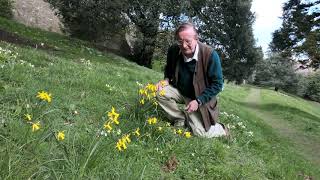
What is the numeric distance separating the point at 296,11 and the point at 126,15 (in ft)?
36.0

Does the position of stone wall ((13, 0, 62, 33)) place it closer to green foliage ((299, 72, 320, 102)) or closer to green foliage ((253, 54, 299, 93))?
green foliage ((253, 54, 299, 93))

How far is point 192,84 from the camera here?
800 cm

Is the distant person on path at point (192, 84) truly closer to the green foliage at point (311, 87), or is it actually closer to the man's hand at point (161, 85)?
the man's hand at point (161, 85)

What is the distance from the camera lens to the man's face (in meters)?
7.33

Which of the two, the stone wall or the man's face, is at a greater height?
the man's face

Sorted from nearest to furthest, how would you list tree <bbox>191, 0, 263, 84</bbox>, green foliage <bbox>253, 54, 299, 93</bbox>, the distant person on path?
the distant person on path, tree <bbox>191, 0, 263, 84</bbox>, green foliage <bbox>253, 54, 299, 93</bbox>

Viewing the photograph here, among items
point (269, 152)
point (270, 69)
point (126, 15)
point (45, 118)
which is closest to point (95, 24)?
point (126, 15)

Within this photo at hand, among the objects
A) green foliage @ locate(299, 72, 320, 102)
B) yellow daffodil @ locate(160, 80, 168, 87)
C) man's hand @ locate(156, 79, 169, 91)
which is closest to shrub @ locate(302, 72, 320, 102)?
green foliage @ locate(299, 72, 320, 102)

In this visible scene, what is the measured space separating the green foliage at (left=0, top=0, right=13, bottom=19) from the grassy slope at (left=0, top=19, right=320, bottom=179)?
23.6 metres

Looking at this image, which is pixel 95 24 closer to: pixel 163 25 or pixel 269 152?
pixel 163 25

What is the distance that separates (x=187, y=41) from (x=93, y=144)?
2832mm

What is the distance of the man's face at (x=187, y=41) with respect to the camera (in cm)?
733

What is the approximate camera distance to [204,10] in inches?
1489

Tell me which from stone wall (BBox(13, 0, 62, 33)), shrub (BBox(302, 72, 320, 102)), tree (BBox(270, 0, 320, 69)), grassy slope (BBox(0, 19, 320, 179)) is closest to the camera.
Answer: grassy slope (BBox(0, 19, 320, 179))
